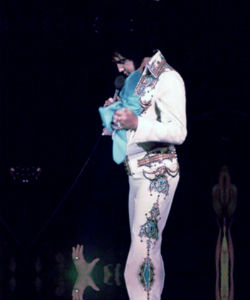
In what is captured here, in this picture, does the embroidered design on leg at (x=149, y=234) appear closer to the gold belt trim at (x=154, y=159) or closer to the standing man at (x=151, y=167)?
the standing man at (x=151, y=167)

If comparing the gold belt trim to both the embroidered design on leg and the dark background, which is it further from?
the dark background

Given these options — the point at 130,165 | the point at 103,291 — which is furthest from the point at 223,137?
the point at 103,291

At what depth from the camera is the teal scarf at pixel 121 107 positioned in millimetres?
4250

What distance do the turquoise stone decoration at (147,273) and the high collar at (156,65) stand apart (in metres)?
0.84

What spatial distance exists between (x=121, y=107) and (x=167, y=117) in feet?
0.69

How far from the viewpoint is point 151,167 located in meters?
4.31

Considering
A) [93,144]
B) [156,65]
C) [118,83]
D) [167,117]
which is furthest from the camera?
[93,144]

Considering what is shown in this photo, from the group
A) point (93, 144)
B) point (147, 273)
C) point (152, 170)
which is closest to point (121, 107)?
point (152, 170)

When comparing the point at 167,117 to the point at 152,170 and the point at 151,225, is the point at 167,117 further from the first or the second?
the point at 151,225

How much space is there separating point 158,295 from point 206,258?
36 centimetres

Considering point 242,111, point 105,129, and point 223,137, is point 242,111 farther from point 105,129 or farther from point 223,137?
point 105,129

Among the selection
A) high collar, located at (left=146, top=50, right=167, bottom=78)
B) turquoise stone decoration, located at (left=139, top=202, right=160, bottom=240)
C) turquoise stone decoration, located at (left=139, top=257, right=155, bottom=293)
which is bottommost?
turquoise stone decoration, located at (left=139, top=257, right=155, bottom=293)

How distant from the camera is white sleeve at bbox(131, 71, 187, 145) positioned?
417 cm

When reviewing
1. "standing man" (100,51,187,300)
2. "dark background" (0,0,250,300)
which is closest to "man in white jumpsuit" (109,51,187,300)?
"standing man" (100,51,187,300)
